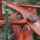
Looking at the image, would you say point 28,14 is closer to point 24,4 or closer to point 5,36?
point 24,4

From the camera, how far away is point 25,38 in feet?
2.44

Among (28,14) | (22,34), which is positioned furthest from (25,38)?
(28,14)

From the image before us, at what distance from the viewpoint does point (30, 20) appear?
74 centimetres

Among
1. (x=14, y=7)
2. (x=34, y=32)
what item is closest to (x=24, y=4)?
(x=14, y=7)

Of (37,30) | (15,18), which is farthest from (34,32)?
(15,18)

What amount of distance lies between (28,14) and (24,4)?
0.06m

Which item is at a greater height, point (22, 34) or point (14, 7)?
point (14, 7)

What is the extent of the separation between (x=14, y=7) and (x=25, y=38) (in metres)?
0.18

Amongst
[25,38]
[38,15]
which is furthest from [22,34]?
[38,15]

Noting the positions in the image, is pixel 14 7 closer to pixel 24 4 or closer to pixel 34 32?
pixel 24 4

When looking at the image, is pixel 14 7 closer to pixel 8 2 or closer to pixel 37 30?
pixel 8 2

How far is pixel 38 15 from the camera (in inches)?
29.2

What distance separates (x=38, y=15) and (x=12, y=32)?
0.17 meters

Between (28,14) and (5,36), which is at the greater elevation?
(28,14)
